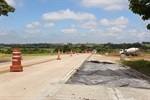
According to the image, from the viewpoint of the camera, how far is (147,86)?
13.3 m

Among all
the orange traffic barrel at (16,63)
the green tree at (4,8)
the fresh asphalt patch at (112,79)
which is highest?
the green tree at (4,8)

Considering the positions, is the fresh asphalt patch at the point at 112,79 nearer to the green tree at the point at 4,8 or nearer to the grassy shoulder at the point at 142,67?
the grassy shoulder at the point at 142,67

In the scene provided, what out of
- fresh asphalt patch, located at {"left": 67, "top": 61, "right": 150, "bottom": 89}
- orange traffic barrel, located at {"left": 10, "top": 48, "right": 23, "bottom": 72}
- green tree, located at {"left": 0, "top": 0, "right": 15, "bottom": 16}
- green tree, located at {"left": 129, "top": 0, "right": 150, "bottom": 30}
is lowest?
fresh asphalt patch, located at {"left": 67, "top": 61, "right": 150, "bottom": 89}

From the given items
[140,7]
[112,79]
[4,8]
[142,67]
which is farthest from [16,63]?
[4,8]

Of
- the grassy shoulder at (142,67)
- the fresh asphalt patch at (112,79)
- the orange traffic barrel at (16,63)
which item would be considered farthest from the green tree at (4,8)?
the fresh asphalt patch at (112,79)

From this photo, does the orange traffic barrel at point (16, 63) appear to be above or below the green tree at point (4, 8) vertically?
below

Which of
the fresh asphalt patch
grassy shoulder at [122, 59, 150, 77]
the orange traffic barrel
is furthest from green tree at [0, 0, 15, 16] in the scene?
the fresh asphalt patch

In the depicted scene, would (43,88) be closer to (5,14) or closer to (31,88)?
(31,88)

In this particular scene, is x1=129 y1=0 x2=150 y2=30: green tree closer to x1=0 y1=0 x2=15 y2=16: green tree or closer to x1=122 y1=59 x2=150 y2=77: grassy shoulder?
x1=122 y1=59 x2=150 y2=77: grassy shoulder

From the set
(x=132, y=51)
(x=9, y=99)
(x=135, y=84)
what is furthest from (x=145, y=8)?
(x=132, y=51)

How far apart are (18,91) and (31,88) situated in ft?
2.72

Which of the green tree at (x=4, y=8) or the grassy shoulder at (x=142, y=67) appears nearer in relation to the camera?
the grassy shoulder at (x=142, y=67)

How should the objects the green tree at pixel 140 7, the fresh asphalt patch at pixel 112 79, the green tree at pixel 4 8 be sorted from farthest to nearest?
the green tree at pixel 4 8 < the green tree at pixel 140 7 < the fresh asphalt patch at pixel 112 79

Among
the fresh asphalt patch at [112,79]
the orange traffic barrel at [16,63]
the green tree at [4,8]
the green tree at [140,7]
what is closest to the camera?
the fresh asphalt patch at [112,79]
